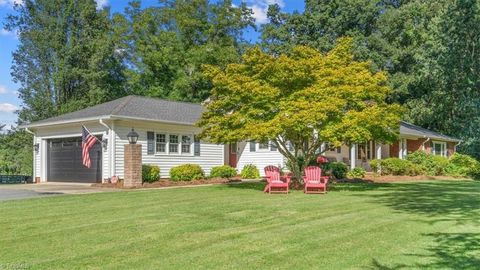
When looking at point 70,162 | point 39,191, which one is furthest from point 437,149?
point 39,191

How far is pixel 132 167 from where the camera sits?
17.6 metres

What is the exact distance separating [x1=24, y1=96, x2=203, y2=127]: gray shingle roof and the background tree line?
39.4 feet

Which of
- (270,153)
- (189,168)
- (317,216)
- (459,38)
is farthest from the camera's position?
(459,38)

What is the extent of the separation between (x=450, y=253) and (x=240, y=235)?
300cm

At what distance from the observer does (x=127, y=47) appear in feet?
129

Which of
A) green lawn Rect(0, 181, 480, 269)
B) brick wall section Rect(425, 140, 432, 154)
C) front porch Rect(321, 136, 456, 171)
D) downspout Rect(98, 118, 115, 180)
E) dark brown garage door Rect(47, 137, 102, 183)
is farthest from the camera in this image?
brick wall section Rect(425, 140, 432, 154)

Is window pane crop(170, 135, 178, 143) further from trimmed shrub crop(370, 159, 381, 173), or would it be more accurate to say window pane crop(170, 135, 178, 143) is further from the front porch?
trimmed shrub crop(370, 159, 381, 173)

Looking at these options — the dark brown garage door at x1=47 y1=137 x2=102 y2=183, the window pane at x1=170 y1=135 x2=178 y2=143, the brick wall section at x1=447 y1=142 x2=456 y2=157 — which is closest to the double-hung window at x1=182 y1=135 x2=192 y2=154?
the window pane at x1=170 y1=135 x2=178 y2=143

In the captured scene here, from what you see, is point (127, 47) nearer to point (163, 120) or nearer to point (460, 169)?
point (163, 120)

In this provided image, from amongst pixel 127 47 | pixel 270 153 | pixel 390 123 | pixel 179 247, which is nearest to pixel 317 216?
pixel 179 247

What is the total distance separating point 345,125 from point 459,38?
1657 cm

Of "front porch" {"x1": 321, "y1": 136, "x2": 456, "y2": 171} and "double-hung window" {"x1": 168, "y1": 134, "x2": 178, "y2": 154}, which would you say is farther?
"front porch" {"x1": 321, "y1": 136, "x2": 456, "y2": 171}

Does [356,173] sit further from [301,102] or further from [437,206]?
[437,206]

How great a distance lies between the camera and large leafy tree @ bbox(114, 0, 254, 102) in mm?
37469
